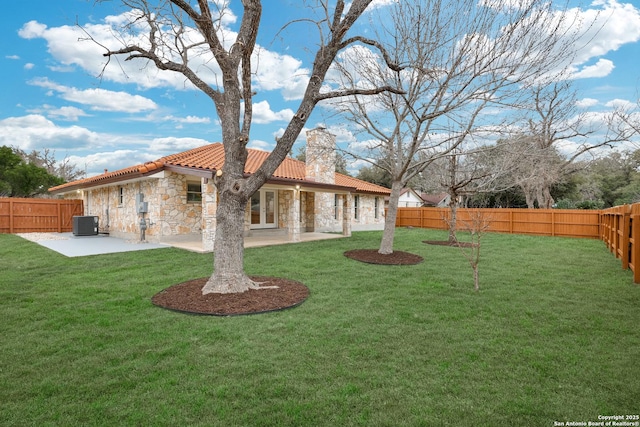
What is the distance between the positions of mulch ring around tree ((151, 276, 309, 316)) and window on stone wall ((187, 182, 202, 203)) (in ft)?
22.9

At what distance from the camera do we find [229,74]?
5.32 meters

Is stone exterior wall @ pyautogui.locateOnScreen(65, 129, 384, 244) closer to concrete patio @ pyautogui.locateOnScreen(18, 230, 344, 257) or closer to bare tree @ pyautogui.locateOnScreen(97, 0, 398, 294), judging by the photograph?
concrete patio @ pyautogui.locateOnScreen(18, 230, 344, 257)

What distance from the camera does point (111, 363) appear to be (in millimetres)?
3100

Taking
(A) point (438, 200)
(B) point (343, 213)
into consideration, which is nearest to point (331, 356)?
(B) point (343, 213)

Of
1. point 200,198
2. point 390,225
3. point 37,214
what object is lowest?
point 390,225

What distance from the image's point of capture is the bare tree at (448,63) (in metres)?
7.18

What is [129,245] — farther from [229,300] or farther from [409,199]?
[409,199]

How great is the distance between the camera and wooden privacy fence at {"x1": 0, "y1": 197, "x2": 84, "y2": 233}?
51.9 ft

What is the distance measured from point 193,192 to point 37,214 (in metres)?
10.4

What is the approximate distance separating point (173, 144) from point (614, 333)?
66.5 ft

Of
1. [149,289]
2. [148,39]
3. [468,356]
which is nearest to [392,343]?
[468,356]

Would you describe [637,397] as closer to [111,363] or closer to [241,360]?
[241,360]

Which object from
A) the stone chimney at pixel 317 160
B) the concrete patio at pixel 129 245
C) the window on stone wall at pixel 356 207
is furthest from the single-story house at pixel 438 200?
the concrete patio at pixel 129 245

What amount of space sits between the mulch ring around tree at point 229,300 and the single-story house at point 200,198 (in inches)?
185
